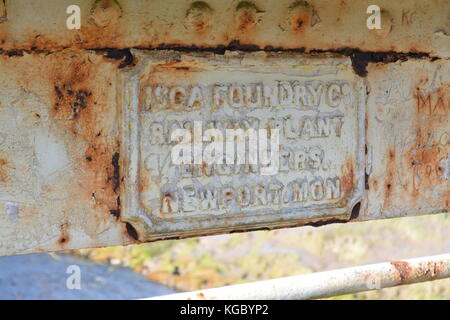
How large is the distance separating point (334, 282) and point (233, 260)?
7.08 metres

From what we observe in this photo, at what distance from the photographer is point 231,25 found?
2139mm

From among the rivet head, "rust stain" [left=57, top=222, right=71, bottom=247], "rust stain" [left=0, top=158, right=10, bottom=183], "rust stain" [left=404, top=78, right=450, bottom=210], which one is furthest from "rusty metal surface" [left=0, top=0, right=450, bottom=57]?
"rust stain" [left=57, top=222, right=71, bottom=247]

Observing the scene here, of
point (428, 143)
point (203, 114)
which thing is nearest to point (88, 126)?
point (203, 114)

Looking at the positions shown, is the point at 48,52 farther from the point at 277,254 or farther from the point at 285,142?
the point at 277,254

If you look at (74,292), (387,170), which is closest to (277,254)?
(74,292)

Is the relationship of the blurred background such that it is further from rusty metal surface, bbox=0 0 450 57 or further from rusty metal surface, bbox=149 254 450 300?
rusty metal surface, bbox=0 0 450 57

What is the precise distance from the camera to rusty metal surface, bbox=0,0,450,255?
6.29 ft

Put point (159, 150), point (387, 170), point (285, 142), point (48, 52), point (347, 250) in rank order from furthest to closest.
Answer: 1. point (347, 250)
2. point (387, 170)
3. point (285, 142)
4. point (159, 150)
5. point (48, 52)

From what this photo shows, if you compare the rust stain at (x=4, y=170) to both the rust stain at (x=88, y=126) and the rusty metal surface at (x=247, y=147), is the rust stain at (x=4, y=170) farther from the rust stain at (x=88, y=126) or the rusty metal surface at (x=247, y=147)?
the rusty metal surface at (x=247, y=147)

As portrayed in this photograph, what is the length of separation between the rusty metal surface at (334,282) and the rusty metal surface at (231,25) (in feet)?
2.70

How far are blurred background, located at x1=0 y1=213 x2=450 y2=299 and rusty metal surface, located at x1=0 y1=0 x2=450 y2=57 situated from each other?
199 inches

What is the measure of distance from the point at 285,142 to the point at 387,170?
0.50 meters

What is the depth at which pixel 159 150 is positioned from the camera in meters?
2.09
